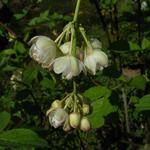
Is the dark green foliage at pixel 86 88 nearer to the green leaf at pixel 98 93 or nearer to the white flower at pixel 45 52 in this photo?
the green leaf at pixel 98 93

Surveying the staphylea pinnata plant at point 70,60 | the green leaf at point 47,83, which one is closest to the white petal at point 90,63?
the staphylea pinnata plant at point 70,60

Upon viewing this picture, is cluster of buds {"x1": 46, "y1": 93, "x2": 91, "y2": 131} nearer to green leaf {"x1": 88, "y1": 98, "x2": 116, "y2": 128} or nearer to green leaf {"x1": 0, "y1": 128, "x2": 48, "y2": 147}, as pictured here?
green leaf {"x1": 0, "y1": 128, "x2": 48, "y2": 147}

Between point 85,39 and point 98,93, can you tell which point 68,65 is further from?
point 98,93

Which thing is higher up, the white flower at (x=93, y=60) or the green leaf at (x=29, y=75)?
the white flower at (x=93, y=60)

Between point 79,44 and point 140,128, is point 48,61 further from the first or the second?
point 140,128

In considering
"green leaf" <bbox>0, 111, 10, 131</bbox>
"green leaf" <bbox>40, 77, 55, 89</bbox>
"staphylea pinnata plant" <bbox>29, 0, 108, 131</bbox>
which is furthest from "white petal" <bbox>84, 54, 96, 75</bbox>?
"green leaf" <bbox>40, 77, 55, 89</bbox>

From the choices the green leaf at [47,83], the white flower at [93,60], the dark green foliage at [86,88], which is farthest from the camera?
the green leaf at [47,83]
